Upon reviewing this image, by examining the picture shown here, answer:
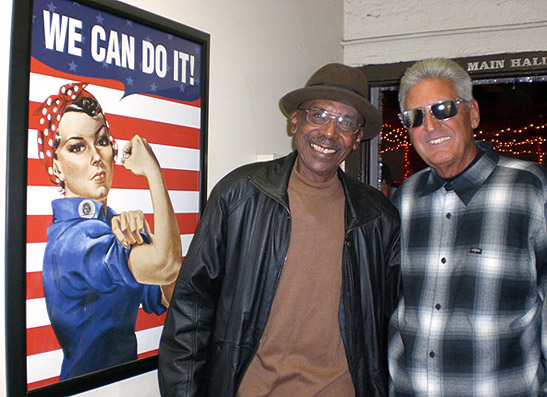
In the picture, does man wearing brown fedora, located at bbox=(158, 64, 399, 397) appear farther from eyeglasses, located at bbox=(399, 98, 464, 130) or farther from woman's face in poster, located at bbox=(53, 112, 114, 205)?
woman's face in poster, located at bbox=(53, 112, 114, 205)

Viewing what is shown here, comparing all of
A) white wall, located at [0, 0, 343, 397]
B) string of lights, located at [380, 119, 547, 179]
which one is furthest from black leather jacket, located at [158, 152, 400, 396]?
string of lights, located at [380, 119, 547, 179]

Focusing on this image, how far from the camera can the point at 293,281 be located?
62.9 inches

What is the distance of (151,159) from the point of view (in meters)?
1.67

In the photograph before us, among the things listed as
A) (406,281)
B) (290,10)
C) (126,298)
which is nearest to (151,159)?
(126,298)

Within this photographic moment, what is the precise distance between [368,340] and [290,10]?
170 centimetres

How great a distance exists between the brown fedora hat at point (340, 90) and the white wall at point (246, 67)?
1.13ft

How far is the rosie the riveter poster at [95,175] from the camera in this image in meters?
1.33

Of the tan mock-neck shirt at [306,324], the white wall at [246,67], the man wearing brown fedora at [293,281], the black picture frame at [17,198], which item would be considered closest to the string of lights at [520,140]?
the white wall at [246,67]

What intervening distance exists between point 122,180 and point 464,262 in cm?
111

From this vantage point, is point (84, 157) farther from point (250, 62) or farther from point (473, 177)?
point (473, 177)

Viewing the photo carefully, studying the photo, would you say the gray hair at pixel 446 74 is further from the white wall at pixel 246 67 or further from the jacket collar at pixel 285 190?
the white wall at pixel 246 67

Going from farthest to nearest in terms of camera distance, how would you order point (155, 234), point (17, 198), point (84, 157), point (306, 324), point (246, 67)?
point (246, 67) < point (155, 234) < point (306, 324) < point (84, 157) < point (17, 198)

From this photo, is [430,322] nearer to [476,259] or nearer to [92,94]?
[476,259]

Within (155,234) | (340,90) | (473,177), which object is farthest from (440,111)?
(155,234)
